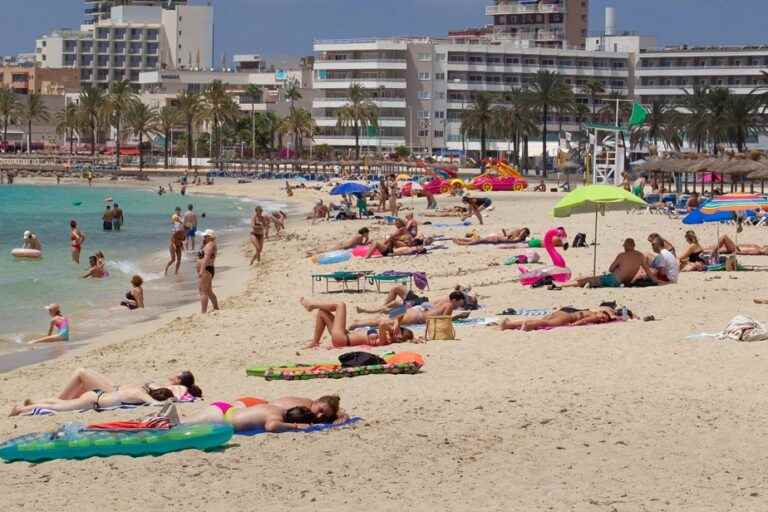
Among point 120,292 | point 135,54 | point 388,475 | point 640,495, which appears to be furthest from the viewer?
point 135,54

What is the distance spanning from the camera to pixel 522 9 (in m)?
133

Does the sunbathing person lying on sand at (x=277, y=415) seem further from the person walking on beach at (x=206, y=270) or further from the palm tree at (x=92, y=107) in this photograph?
the palm tree at (x=92, y=107)

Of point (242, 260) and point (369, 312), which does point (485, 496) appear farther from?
point (242, 260)

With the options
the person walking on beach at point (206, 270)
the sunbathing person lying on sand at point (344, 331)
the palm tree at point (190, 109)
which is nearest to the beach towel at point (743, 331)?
the sunbathing person lying on sand at point (344, 331)

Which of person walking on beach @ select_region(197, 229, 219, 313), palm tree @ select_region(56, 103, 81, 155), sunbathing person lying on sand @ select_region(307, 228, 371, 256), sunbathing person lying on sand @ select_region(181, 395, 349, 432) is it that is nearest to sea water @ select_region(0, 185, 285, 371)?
person walking on beach @ select_region(197, 229, 219, 313)

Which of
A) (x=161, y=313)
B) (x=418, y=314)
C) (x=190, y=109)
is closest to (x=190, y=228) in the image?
(x=161, y=313)

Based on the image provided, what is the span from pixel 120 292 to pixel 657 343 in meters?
13.7

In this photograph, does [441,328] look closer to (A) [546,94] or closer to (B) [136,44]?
(A) [546,94]

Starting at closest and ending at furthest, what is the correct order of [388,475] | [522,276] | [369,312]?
1. [388,475]
2. [369,312]
3. [522,276]

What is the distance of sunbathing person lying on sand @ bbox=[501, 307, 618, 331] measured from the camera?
1396 centimetres

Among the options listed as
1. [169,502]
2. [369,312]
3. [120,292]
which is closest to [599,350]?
[369,312]

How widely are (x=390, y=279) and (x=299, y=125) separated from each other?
90.7 m

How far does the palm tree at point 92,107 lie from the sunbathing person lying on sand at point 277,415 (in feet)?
353

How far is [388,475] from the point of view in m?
8.37
